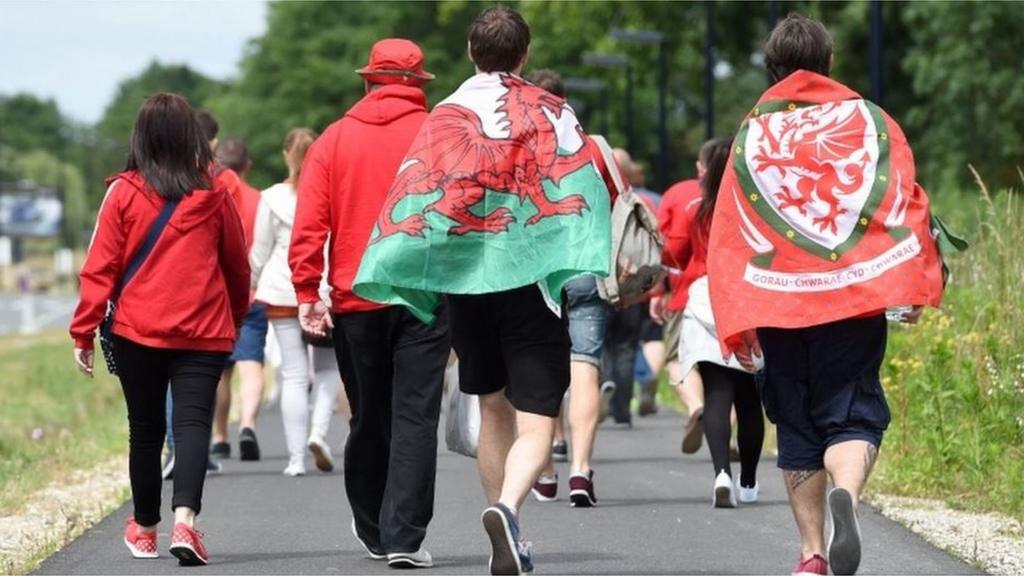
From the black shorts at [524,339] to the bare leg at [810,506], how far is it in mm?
839

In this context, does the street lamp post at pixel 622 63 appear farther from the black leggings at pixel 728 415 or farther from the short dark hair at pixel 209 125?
the black leggings at pixel 728 415

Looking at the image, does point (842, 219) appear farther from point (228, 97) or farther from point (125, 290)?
point (228, 97)

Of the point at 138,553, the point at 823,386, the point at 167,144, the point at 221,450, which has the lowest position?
the point at 221,450

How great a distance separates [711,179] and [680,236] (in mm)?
767

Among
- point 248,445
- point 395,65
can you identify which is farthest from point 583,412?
point 248,445

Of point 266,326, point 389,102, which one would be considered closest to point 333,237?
point 389,102

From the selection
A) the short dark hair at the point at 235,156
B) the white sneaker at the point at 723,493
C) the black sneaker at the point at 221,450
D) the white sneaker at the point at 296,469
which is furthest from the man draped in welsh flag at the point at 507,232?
the black sneaker at the point at 221,450

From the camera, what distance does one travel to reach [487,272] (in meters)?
7.25

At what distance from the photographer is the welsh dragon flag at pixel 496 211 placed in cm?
724

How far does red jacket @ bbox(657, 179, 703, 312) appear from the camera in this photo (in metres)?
10.8

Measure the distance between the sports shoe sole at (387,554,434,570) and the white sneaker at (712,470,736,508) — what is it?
246 cm

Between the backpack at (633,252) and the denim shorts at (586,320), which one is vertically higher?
the backpack at (633,252)

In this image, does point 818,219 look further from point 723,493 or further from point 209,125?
point 209,125

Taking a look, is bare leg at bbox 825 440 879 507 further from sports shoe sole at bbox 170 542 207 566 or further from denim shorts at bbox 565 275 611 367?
denim shorts at bbox 565 275 611 367
